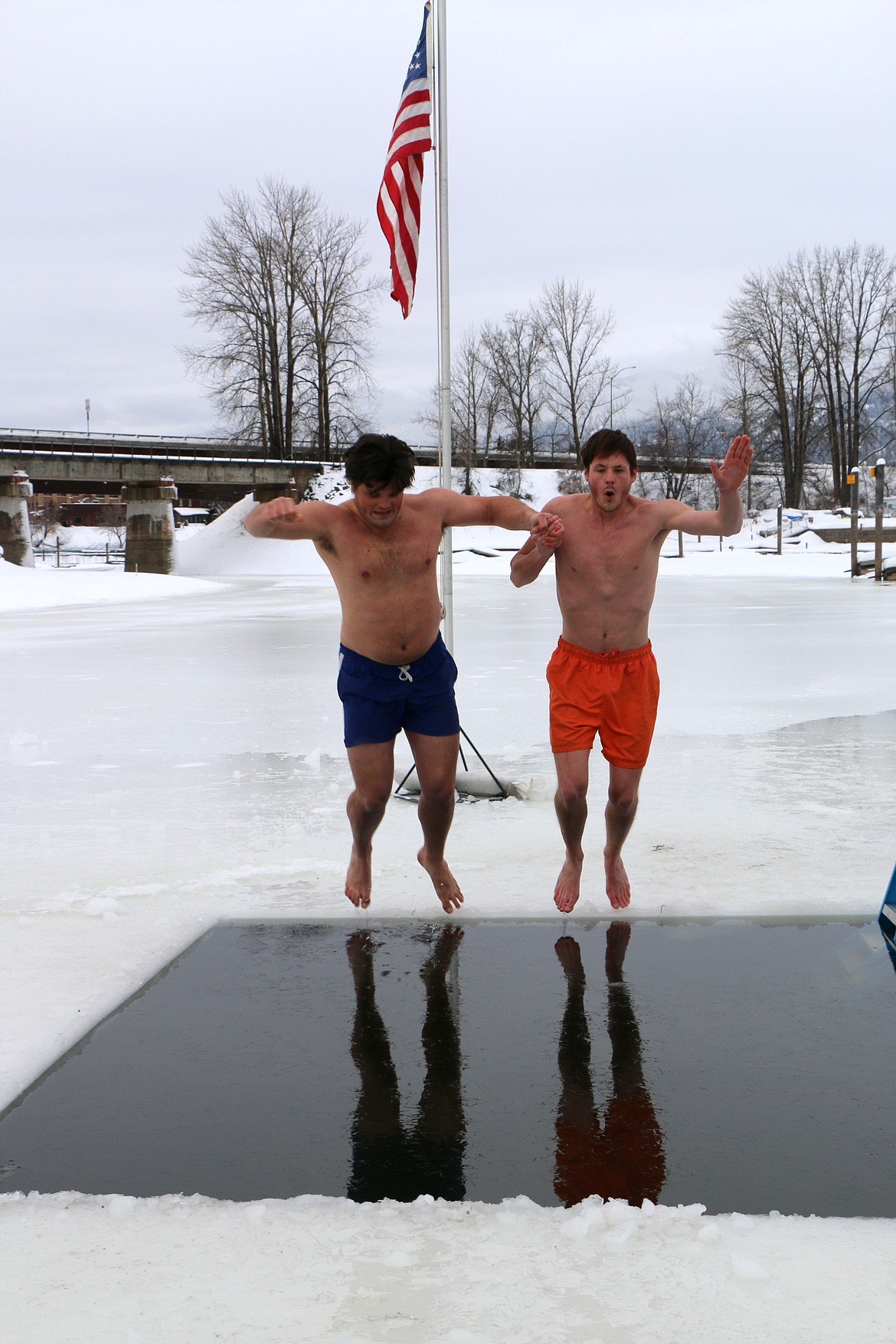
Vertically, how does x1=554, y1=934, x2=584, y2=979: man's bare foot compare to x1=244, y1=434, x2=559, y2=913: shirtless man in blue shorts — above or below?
below

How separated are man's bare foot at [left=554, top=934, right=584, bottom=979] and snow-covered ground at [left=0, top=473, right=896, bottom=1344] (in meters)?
0.26

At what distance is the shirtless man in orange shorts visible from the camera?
170 inches

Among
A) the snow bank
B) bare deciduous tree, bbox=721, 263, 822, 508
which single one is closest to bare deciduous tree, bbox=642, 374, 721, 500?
bare deciduous tree, bbox=721, 263, 822, 508

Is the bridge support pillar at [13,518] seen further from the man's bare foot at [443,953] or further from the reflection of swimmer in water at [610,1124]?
the reflection of swimmer in water at [610,1124]

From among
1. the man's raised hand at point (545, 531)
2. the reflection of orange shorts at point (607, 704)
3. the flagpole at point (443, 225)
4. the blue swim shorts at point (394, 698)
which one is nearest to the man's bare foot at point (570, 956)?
the reflection of orange shorts at point (607, 704)

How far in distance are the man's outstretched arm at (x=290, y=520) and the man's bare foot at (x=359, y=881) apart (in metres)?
1.14

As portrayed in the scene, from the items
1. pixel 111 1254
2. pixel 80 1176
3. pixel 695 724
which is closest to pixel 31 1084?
pixel 80 1176

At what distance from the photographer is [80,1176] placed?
2.51 metres

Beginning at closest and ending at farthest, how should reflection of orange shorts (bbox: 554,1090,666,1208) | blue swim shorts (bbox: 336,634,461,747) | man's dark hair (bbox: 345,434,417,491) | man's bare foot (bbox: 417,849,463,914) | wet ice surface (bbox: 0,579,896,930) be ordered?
1. reflection of orange shorts (bbox: 554,1090,666,1208)
2. man's dark hair (bbox: 345,434,417,491)
3. blue swim shorts (bbox: 336,634,461,747)
4. man's bare foot (bbox: 417,849,463,914)
5. wet ice surface (bbox: 0,579,896,930)

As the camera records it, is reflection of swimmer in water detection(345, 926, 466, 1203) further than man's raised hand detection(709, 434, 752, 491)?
No

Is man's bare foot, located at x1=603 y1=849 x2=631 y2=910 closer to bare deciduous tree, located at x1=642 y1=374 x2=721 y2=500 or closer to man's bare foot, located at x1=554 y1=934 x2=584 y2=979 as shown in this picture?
man's bare foot, located at x1=554 y1=934 x2=584 y2=979

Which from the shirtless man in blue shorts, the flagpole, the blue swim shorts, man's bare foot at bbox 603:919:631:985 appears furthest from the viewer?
the flagpole

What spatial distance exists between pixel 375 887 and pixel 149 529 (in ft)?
154

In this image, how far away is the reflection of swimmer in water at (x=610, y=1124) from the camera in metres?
2.44
